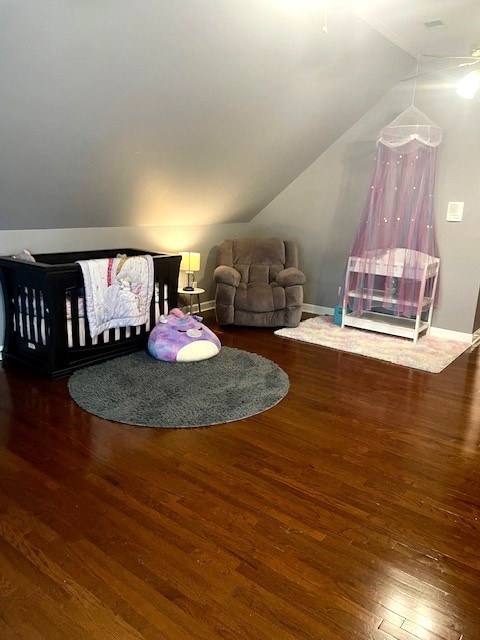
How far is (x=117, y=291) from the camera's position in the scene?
376cm

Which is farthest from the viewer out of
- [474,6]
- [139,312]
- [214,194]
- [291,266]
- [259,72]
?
[291,266]

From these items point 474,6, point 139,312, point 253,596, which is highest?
point 474,6

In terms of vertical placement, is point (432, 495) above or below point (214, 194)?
below

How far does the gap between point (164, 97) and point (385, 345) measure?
2.87 meters

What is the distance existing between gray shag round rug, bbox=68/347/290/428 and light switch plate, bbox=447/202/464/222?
2.35 m

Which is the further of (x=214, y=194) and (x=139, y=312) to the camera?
(x=214, y=194)

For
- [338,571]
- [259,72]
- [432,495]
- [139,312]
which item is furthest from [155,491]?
[259,72]

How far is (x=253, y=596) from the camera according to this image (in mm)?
1723

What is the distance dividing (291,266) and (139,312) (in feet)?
6.69

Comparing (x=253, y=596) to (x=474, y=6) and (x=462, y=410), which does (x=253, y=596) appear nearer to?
(x=462, y=410)

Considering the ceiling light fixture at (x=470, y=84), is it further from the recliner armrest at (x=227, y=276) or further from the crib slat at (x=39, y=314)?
the crib slat at (x=39, y=314)

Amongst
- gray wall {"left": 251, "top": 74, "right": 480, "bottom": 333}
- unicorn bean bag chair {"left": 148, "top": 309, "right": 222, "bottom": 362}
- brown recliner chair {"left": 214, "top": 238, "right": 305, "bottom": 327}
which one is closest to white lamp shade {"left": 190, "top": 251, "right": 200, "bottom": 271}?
brown recliner chair {"left": 214, "top": 238, "right": 305, "bottom": 327}

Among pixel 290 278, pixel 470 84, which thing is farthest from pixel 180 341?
pixel 470 84

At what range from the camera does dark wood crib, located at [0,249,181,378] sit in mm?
3430
